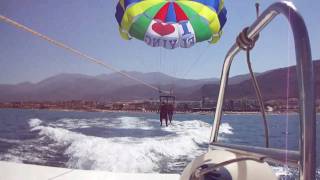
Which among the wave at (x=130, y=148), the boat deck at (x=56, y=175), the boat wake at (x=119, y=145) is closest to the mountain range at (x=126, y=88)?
the boat wake at (x=119, y=145)

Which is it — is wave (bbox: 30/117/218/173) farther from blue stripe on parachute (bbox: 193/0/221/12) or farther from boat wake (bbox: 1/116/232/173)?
blue stripe on parachute (bbox: 193/0/221/12)

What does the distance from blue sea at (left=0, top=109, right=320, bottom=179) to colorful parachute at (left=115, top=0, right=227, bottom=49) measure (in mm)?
2486

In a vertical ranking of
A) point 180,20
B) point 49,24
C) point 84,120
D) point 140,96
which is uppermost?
point 49,24

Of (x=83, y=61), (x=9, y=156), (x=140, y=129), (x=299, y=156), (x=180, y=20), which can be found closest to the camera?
(x=299, y=156)

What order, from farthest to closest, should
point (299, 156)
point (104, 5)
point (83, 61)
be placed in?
point (83, 61), point (104, 5), point (299, 156)

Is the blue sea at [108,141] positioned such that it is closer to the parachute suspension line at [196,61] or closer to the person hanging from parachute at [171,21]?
the parachute suspension line at [196,61]

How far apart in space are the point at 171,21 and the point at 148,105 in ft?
14.5

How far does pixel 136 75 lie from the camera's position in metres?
7.20

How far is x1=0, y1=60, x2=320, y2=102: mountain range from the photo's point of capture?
7.39 meters

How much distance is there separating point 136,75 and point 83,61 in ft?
4.49

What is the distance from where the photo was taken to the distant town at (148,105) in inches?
303

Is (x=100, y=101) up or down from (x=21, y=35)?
down

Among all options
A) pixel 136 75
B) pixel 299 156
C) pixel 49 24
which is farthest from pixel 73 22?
pixel 299 156

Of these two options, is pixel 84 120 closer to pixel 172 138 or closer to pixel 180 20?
pixel 172 138
